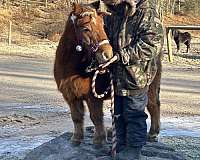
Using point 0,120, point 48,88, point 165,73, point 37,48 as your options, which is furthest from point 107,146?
point 37,48

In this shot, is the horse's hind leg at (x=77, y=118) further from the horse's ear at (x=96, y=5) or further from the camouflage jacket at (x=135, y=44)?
the horse's ear at (x=96, y=5)

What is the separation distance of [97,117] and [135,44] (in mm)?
1019

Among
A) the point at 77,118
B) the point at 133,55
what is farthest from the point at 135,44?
the point at 77,118

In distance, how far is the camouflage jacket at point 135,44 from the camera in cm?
520

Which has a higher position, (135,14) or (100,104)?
(135,14)

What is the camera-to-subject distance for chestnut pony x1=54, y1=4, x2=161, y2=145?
5145mm

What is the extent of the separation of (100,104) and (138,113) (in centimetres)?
54

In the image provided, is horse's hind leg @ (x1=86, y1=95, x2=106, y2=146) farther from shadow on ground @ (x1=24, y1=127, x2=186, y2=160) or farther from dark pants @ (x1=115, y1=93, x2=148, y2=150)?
dark pants @ (x1=115, y1=93, x2=148, y2=150)

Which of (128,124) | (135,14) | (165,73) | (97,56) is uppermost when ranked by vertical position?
(135,14)

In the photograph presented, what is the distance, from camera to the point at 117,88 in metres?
5.43

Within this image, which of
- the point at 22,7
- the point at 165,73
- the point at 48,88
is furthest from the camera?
the point at 22,7

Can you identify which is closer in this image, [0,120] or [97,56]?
[97,56]

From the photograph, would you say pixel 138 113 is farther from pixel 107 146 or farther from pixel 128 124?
pixel 107 146

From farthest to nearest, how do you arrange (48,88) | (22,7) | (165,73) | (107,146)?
1. (22,7)
2. (165,73)
3. (48,88)
4. (107,146)
